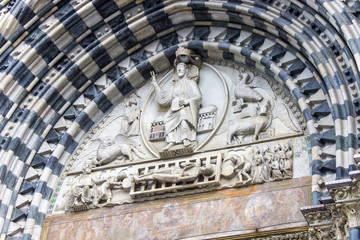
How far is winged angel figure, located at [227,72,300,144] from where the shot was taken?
10406 millimetres

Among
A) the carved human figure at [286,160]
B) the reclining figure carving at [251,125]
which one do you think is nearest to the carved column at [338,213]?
the carved human figure at [286,160]

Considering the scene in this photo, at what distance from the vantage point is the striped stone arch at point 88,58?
10.7 meters

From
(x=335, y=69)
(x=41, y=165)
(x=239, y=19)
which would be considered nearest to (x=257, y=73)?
(x=239, y=19)

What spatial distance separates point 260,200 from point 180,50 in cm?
278

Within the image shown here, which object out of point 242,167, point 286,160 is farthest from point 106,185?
point 286,160

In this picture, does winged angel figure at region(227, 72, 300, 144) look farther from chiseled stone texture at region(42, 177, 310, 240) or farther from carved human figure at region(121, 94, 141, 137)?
carved human figure at region(121, 94, 141, 137)

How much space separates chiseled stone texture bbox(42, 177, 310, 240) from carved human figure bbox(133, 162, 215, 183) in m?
0.26

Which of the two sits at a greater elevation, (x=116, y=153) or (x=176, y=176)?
(x=116, y=153)

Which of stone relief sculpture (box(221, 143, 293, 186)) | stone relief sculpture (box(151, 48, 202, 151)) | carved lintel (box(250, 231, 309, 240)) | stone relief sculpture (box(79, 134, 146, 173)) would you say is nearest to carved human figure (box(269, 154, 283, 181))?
stone relief sculpture (box(221, 143, 293, 186))

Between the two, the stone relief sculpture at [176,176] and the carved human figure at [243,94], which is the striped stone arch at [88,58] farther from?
the stone relief sculpture at [176,176]

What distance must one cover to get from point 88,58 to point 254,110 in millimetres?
2746

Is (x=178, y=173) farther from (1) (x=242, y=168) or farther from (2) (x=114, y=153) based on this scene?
(2) (x=114, y=153)

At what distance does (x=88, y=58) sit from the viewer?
11758mm

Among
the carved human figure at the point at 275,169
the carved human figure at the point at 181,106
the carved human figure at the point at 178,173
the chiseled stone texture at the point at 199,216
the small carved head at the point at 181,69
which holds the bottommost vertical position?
the chiseled stone texture at the point at 199,216
